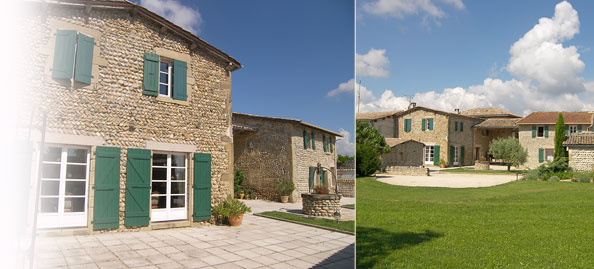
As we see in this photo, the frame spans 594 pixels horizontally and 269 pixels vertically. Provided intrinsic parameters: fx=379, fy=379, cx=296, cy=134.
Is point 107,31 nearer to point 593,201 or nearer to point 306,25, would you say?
point 306,25

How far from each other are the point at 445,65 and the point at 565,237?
2981 centimetres

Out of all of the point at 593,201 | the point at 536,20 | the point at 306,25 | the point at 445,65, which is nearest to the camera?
the point at 306,25

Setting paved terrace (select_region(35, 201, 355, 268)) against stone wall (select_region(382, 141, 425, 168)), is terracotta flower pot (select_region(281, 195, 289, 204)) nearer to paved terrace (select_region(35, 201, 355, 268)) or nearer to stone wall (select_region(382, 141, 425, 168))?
paved terrace (select_region(35, 201, 355, 268))

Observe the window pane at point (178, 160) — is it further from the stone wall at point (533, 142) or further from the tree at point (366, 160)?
the stone wall at point (533, 142)

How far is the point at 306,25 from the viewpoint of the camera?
2611 millimetres

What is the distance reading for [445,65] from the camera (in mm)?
33969

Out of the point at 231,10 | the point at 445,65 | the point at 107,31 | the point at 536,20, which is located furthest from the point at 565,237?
the point at 536,20

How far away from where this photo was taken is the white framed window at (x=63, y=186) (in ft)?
4.98

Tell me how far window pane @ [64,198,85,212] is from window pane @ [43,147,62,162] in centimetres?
18

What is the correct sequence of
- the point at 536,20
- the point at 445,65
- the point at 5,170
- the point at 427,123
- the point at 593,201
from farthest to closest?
the point at 536,20
the point at 445,65
the point at 427,123
the point at 593,201
the point at 5,170

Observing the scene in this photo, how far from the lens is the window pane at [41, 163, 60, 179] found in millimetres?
1518

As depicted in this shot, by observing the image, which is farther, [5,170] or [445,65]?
[445,65]

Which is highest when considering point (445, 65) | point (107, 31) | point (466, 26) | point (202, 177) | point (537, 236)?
point (466, 26)

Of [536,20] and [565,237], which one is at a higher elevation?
[536,20]
